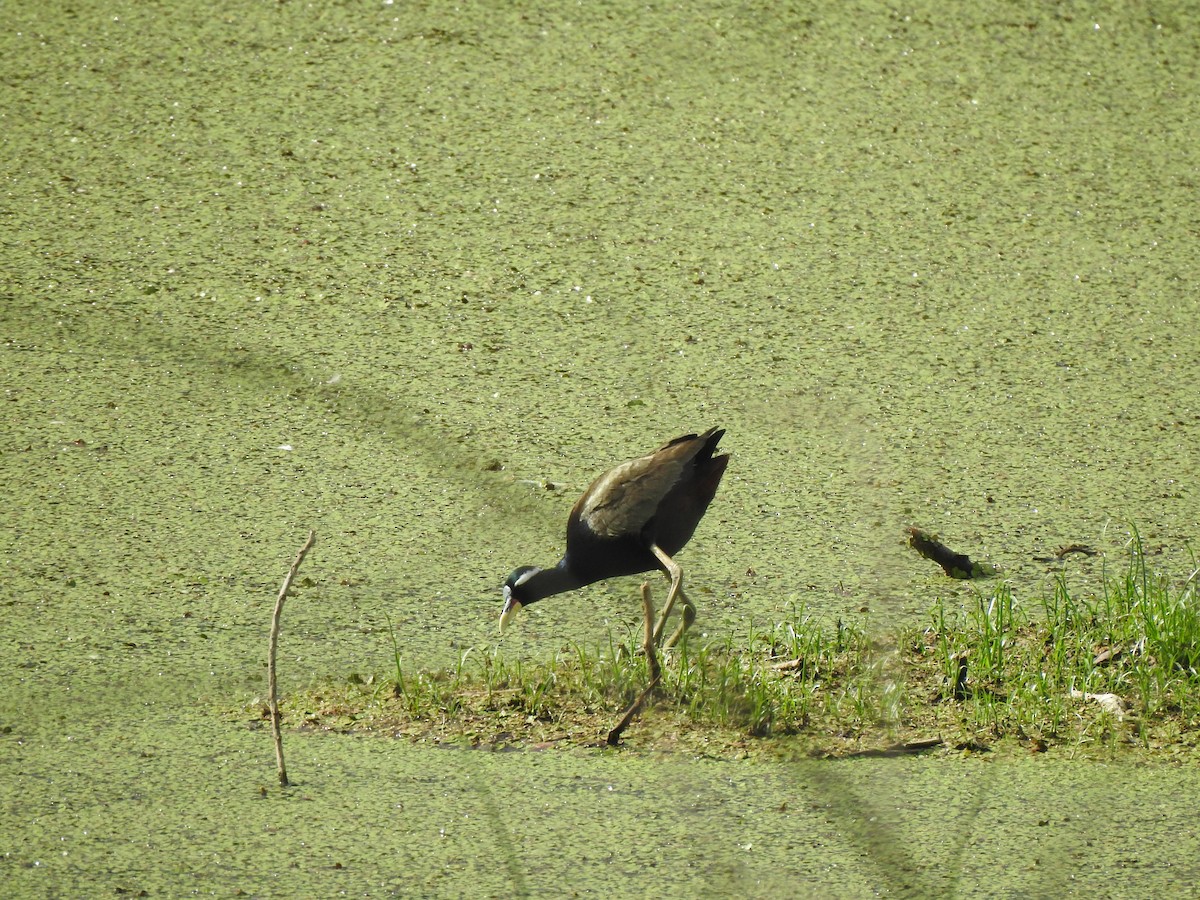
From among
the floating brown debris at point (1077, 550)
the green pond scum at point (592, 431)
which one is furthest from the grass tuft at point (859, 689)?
the floating brown debris at point (1077, 550)

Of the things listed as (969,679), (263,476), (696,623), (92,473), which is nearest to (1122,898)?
(969,679)

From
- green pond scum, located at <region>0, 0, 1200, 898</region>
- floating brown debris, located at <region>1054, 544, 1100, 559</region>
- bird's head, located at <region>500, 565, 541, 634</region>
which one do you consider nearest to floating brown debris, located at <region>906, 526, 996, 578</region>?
green pond scum, located at <region>0, 0, 1200, 898</region>

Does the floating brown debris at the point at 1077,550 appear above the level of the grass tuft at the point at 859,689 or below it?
above

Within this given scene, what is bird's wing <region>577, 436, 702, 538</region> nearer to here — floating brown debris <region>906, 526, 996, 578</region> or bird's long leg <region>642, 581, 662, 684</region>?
bird's long leg <region>642, 581, 662, 684</region>

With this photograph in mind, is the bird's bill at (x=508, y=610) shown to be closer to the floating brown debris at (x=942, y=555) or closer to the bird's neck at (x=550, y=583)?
the bird's neck at (x=550, y=583)

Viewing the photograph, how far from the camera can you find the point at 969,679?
7.31ft

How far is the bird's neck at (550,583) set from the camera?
2.27m

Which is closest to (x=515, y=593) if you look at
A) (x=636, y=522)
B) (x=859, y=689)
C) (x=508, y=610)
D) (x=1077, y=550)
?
(x=508, y=610)

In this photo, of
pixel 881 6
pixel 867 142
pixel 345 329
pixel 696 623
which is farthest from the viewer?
pixel 881 6

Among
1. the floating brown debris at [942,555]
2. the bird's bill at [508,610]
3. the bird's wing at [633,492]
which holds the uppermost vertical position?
the bird's wing at [633,492]

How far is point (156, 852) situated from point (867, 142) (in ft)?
7.89

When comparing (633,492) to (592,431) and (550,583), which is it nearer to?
(550,583)

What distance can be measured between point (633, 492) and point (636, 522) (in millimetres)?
48

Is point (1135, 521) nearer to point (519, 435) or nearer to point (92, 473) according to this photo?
point (519, 435)
